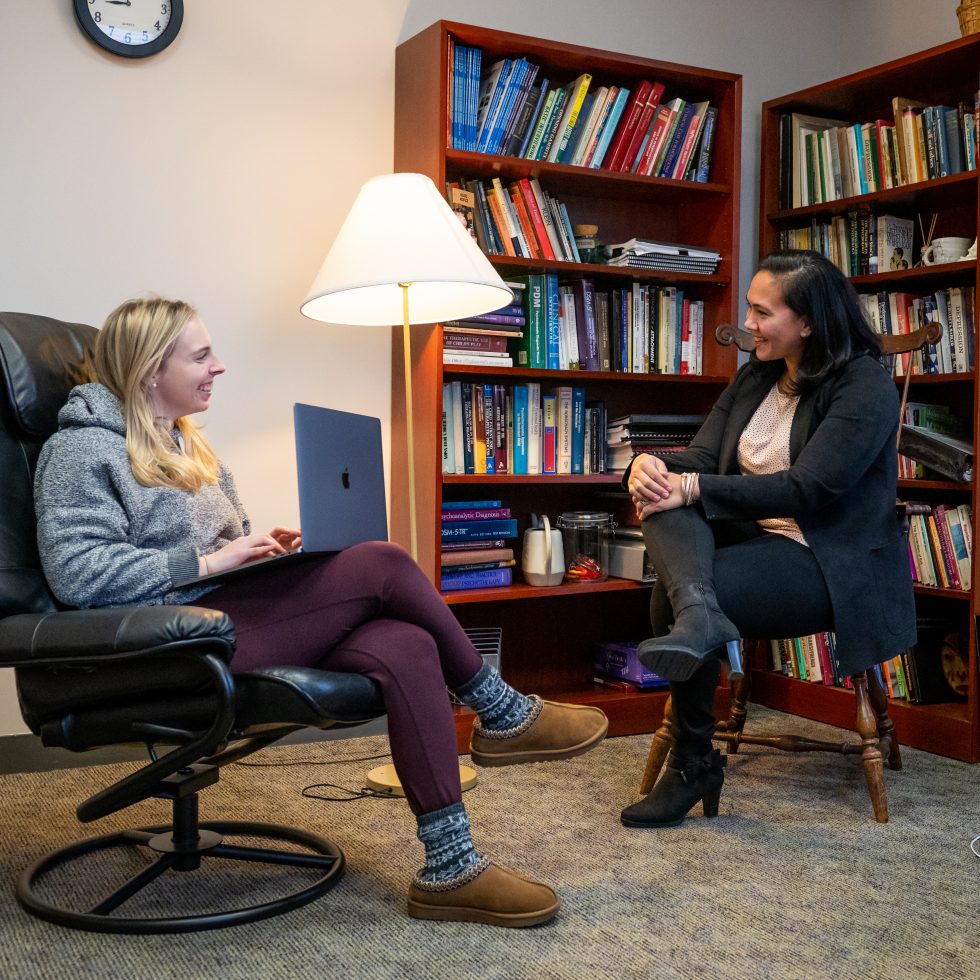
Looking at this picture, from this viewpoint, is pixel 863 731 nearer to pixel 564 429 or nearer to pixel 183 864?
pixel 564 429

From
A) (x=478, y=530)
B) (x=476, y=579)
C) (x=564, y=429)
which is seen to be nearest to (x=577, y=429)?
(x=564, y=429)

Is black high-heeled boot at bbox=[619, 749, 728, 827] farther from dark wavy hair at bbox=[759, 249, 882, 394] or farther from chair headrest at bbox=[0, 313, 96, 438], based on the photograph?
chair headrest at bbox=[0, 313, 96, 438]

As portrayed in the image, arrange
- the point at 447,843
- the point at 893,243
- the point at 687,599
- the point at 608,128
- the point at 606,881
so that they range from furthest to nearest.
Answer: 1. the point at 893,243
2. the point at 608,128
3. the point at 687,599
4. the point at 606,881
5. the point at 447,843

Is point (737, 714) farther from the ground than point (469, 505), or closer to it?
closer to it

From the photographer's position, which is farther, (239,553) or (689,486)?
(689,486)

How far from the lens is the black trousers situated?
2266 mm

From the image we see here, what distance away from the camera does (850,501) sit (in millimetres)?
2330

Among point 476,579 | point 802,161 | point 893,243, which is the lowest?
point 476,579

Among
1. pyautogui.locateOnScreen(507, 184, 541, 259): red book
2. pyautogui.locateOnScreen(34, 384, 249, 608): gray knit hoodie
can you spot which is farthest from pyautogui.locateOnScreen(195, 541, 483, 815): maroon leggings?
pyautogui.locateOnScreen(507, 184, 541, 259): red book

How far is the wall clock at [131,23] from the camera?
260cm

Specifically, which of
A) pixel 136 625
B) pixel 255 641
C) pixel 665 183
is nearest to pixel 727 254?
pixel 665 183

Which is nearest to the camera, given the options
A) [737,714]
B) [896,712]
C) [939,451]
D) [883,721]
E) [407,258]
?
[407,258]

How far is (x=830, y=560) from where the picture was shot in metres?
2.28

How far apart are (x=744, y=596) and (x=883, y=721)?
62 centimetres
